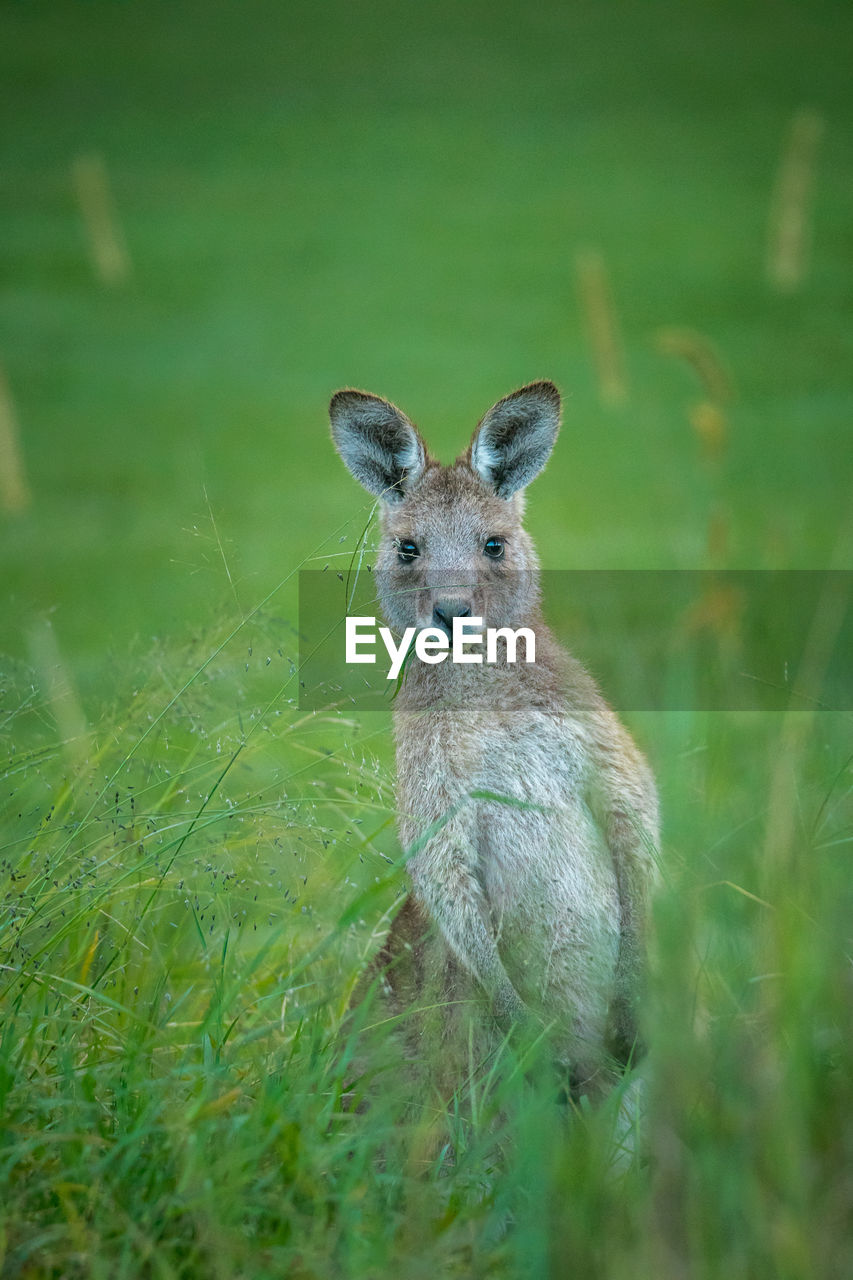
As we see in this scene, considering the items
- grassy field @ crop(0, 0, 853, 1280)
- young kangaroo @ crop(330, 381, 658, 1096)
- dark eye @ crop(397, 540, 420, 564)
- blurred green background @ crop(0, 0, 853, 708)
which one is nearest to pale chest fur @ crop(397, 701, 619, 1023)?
young kangaroo @ crop(330, 381, 658, 1096)

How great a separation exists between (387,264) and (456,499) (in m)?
13.2

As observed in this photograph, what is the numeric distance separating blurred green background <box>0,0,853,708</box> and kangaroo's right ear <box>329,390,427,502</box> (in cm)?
280

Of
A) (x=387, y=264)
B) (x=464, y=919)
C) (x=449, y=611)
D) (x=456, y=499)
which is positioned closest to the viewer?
(x=464, y=919)

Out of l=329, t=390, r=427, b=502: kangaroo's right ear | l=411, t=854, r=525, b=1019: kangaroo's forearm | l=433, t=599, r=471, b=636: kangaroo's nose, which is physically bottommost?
l=411, t=854, r=525, b=1019: kangaroo's forearm

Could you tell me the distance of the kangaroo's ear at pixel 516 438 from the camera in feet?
13.7

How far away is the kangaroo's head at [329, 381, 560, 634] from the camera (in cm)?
414

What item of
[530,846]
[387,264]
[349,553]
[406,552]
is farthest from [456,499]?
[387,264]

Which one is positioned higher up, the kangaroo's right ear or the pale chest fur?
the kangaroo's right ear

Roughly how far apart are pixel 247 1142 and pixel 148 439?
1118cm

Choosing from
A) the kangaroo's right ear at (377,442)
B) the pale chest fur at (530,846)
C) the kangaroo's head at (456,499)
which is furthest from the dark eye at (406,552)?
the pale chest fur at (530,846)

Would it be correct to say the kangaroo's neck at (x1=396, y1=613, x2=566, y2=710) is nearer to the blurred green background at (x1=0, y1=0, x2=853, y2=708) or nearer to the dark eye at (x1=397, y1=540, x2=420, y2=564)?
the dark eye at (x1=397, y1=540, x2=420, y2=564)

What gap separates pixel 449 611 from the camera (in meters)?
3.92

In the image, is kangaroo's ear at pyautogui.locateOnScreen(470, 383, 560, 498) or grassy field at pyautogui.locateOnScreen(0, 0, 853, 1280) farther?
kangaroo's ear at pyautogui.locateOnScreen(470, 383, 560, 498)

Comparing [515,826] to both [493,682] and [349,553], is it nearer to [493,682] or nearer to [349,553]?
[493,682]
